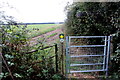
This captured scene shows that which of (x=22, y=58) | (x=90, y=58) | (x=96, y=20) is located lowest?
(x=90, y=58)

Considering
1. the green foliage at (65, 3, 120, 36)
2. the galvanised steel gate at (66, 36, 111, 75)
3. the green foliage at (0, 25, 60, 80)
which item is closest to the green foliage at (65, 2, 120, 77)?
the green foliage at (65, 3, 120, 36)

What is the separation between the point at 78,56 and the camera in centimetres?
229

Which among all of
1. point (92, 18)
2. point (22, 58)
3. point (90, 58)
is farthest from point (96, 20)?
point (22, 58)

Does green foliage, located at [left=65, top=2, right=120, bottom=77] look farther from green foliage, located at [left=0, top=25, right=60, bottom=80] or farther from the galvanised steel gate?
green foliage, located at [left=0, top=25, right=60, bottom=80]

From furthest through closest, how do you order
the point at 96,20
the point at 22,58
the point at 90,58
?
the point at 96,20
the point at 90,58
the point at 22,58

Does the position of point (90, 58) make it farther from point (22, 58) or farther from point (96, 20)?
point (22, 58)

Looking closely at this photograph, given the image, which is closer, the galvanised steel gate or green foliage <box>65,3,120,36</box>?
the galvanised steel gate

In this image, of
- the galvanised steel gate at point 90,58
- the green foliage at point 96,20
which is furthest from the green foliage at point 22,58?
the green foliage at point 96,20

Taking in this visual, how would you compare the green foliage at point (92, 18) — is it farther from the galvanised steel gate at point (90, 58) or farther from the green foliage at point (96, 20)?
the galvanised steel gate at point (90, 58)

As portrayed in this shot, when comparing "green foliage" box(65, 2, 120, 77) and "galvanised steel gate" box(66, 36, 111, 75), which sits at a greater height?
"green foliage" box(65, 2, 120, 77)

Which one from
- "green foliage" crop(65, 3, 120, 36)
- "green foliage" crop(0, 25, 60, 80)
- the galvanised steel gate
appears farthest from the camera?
"green foliage" crop(65, 3, 120, 36)

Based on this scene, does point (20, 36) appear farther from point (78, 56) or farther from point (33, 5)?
point (78, 56)

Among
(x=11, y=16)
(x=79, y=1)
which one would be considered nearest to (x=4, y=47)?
(x=11, y=16)

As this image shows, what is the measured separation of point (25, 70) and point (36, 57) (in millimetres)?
328
